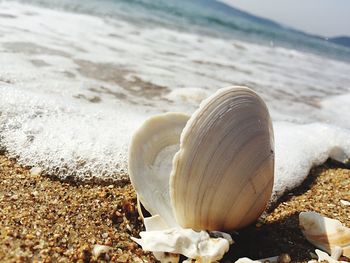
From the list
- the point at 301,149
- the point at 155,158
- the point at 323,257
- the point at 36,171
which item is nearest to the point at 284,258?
the point at 323,257

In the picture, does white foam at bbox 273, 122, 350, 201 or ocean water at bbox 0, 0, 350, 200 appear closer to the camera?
ocean water at bbox 0, 0, 350, 200

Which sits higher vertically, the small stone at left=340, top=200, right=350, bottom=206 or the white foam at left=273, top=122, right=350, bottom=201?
the white foam at left=273, top=122, right=350, bottom=201

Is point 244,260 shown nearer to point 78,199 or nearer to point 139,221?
point 139,221

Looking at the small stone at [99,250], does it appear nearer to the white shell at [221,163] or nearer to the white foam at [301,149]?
the white shell at [221,163]

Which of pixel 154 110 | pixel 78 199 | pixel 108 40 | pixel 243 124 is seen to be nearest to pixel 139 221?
pixel 78 199

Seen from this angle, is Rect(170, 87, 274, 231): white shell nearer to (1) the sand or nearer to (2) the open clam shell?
(2) the open clam shell

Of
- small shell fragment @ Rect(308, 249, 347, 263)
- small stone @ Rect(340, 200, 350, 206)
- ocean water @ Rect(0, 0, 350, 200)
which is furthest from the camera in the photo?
ocean water @ Rect(0, 0, 350, 200)

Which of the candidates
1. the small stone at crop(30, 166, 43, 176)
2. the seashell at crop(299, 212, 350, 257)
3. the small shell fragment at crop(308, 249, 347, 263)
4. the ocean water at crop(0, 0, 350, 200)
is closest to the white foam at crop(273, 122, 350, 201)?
the ocean water at crop(0, 0, 350, 200)

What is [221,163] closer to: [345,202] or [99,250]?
[99,250]
